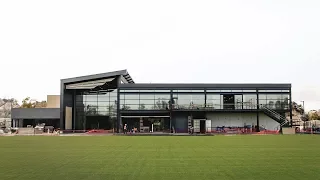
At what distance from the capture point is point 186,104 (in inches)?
2313

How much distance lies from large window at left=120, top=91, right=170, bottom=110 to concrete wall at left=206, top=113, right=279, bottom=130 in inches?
292

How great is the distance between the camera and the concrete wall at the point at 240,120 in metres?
57.9

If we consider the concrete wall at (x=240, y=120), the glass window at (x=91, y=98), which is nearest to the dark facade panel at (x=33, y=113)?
the glass window at (x=91, y=98)

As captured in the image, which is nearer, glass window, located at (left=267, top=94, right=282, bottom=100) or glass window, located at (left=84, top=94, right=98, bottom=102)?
glass window, located at (left=267, top=94, right=282, bottom=100)

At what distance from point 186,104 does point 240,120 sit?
802 centimetres

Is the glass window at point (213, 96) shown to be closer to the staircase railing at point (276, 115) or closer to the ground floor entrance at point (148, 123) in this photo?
the staircase railing at point (276, 115)

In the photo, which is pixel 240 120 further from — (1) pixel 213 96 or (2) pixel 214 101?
(1) pixel 213 96

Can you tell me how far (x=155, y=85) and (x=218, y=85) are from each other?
911cm

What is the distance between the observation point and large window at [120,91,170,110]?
5878cm

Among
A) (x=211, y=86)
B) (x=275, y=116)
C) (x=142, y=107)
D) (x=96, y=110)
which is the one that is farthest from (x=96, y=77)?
(x=275, y=116)

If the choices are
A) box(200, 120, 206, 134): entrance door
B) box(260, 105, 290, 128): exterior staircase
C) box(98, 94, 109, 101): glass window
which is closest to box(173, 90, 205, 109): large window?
box(200, 120, 206, 134): entrance door

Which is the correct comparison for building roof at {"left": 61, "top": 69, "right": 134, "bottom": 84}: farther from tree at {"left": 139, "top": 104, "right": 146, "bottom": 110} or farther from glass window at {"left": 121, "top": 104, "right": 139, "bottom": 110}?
tree at {"left": 139, "top": 104, "right": 146, "bottom": 110}

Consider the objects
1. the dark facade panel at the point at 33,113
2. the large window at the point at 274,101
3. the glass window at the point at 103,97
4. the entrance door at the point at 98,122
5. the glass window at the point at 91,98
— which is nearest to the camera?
the large window at the point at 274,101

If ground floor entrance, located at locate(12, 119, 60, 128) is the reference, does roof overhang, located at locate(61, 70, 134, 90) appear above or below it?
above
